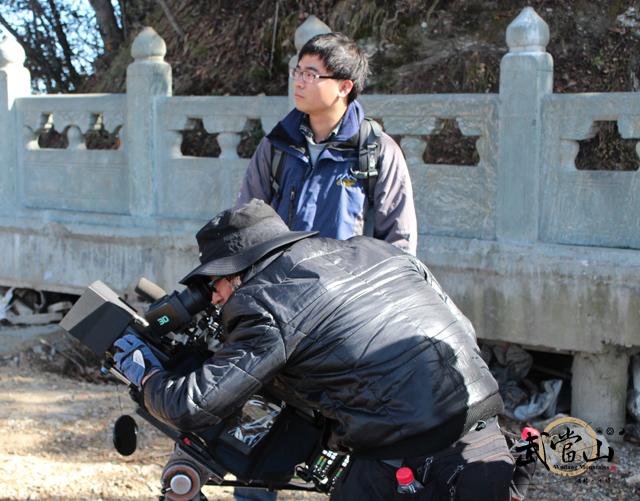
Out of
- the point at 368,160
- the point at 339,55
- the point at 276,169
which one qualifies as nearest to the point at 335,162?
the point at 368,160

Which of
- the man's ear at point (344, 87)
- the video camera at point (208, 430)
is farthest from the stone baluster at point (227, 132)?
the video camera at point (208, 430)

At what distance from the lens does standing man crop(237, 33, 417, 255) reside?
3.55 meters

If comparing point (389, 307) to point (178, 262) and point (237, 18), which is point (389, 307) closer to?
point (178, 262)

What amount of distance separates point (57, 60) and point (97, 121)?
4.97 meters

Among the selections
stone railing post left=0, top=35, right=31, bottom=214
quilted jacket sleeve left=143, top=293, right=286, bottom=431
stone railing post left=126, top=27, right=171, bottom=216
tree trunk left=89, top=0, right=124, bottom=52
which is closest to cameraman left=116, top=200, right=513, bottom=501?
quilted jacket sleeve left=143, top=293, right=286, bottom=431

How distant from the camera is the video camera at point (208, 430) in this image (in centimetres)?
293

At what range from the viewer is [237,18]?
9031mm

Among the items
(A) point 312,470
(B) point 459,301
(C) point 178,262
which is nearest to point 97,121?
(C) point 178,262

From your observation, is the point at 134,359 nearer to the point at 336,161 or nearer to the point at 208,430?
the point at 208,430

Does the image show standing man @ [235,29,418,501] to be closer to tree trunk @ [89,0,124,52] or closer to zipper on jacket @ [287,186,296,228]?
zipper on jacket @ [287,186,296,228]

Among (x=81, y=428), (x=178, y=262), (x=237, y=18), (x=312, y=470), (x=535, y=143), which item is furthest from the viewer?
(x=237, y=18)
